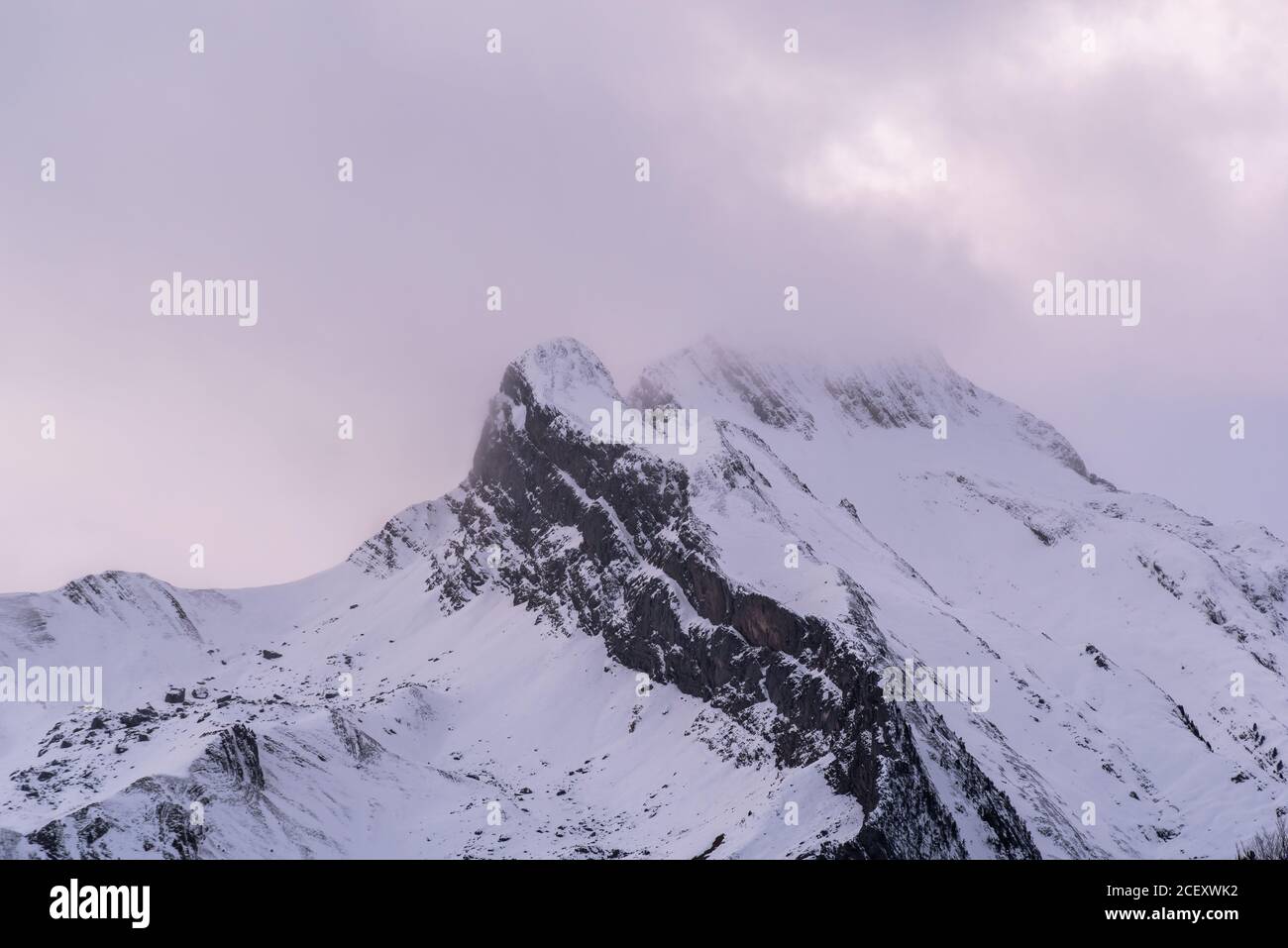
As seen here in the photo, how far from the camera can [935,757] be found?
194 meters

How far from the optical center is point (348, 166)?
195375mm
